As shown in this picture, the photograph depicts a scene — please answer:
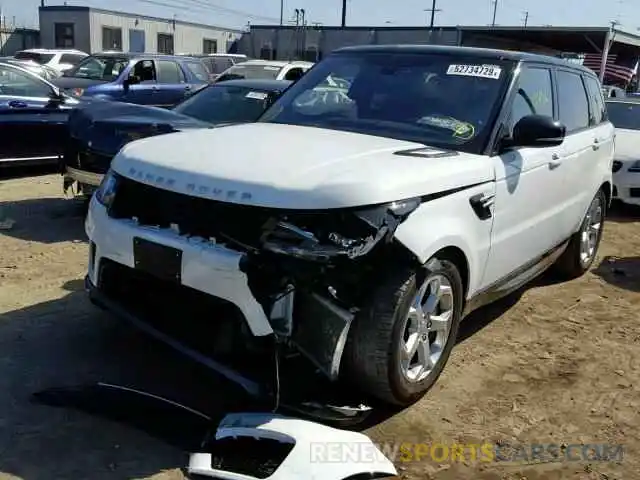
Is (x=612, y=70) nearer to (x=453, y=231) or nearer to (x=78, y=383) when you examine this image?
(x=453, y=231)

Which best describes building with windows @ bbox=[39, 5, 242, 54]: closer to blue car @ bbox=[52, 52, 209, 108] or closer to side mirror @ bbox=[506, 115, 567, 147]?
blue car @ bbox=[52, 52, 209, 108]

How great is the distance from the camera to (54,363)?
3.87 meters

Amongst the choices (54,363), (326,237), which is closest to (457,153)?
(326,237)

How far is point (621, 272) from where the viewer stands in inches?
252

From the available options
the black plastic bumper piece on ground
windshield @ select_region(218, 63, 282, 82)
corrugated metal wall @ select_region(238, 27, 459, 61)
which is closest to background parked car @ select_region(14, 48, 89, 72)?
windshield @ select_region(218, 63, 282, 82)

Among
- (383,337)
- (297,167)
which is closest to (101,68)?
(297,167)

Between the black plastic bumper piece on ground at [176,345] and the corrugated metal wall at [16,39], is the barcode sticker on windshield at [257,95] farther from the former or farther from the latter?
the corrugated metal wall at [16,39]

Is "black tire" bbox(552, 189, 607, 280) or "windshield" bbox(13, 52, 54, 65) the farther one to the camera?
"windshield" bbox(13, 52, 54, 65)

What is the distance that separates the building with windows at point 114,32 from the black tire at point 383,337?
4423cm

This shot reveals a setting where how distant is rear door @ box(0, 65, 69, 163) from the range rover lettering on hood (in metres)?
5.80

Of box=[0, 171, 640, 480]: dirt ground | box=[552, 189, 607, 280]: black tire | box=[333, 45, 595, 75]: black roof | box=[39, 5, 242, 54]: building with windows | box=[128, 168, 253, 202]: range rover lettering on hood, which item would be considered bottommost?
box=[0, 171, 640, 480]: dirt ground

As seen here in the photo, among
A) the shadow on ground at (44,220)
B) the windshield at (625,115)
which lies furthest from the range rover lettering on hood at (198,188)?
the windshield at (625,115)

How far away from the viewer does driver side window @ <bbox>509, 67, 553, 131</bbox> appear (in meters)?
4.29

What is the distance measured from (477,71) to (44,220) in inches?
183
